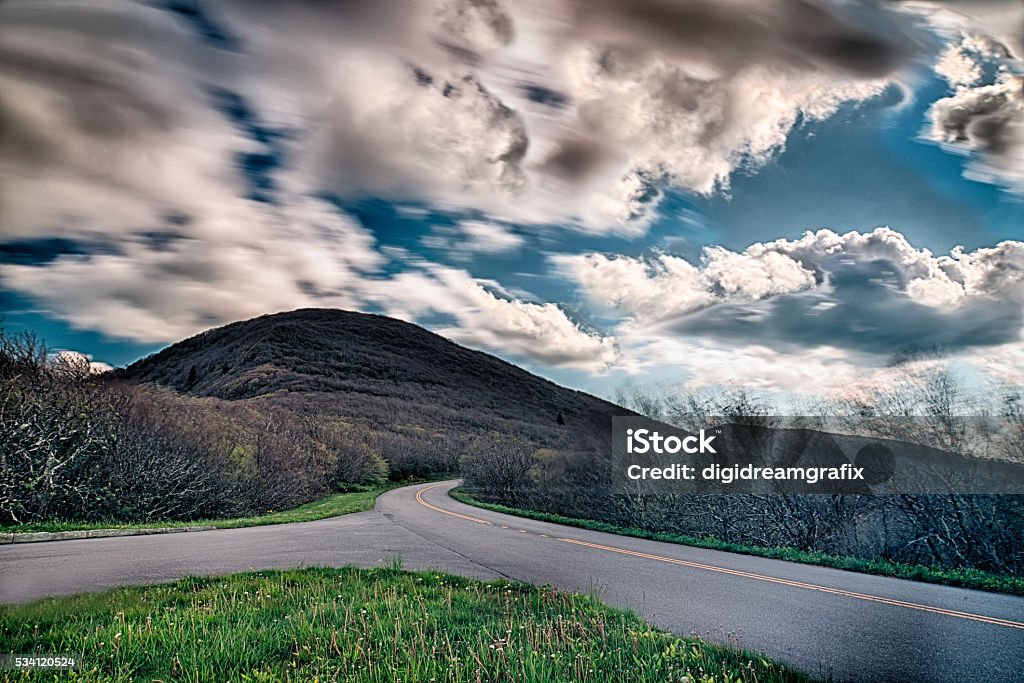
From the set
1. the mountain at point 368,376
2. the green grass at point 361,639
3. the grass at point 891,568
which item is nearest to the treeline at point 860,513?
the grass at point 891,568

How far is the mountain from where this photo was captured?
2933 inches

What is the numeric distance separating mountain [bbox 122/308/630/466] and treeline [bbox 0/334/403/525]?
3354 centimetres

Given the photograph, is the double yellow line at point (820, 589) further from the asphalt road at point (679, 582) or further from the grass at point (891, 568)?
the grass at point (891, 568)

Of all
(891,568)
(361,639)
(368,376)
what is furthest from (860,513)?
(368,376)

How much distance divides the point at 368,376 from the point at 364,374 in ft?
2.34

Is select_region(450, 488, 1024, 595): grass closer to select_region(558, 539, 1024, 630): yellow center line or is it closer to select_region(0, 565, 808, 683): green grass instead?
select_region(558, 539, 1024, 630): yellow center line

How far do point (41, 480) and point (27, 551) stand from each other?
607 centimetres

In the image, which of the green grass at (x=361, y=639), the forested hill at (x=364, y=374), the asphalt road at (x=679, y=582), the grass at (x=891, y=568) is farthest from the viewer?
the forested hill at (x=364, y=374)

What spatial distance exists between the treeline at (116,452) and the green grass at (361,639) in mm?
13031

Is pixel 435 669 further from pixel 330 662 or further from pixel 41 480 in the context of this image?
pixel 41 480

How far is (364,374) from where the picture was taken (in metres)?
92.6

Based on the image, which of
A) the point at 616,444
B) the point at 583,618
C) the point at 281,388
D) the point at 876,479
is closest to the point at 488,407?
the point at 281,388

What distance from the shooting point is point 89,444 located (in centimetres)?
2039

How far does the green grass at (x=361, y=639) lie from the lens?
5.23m
